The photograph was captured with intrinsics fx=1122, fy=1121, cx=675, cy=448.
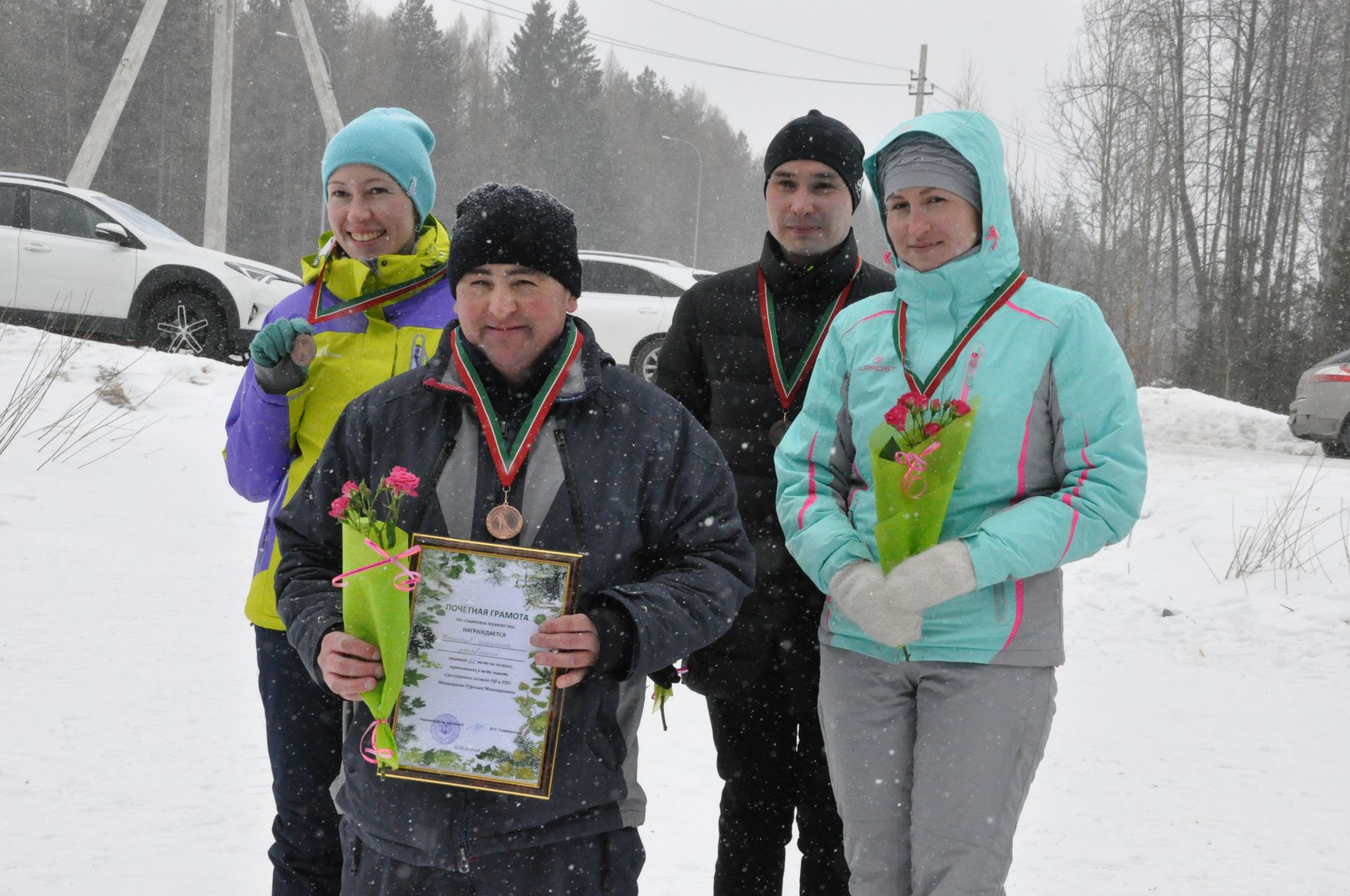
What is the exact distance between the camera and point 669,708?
4.99 m

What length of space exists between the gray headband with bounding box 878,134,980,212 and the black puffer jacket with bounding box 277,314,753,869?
0.73m

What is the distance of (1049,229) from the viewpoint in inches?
672

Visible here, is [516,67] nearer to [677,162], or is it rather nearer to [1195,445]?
[677,162]

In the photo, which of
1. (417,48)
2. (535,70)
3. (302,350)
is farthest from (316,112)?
(302,350)

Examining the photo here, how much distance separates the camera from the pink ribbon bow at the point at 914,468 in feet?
6.72

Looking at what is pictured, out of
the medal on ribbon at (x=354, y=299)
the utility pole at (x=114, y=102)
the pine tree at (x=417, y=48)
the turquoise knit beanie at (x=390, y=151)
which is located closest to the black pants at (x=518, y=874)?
the medal on ribbon at (x=354, y=299)

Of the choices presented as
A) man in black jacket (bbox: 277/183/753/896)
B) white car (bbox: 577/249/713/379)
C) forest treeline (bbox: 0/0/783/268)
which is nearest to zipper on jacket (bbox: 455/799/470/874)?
man in black jacket (bbox: 277/183/753/896)

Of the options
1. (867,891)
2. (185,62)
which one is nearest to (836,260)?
(867,891)

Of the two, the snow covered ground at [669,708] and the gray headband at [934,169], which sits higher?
the gray headband at [934,169]

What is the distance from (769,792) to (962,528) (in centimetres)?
97

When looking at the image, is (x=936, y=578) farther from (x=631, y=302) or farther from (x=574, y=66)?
(x=574, y=66)

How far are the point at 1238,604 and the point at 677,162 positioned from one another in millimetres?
70927

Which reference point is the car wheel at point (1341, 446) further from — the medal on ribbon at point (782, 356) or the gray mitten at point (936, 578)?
the gray mitten at point (936, 578)

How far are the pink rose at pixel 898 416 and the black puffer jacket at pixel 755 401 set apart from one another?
2.33ft
